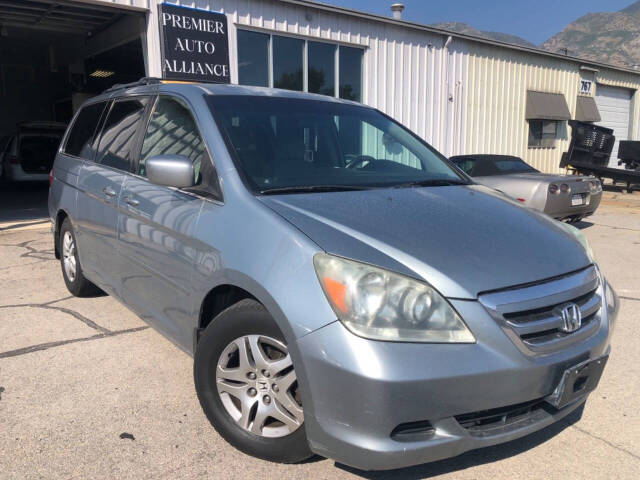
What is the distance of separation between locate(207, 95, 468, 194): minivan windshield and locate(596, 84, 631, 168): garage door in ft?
61.9

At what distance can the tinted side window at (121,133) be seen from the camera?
3746 mm

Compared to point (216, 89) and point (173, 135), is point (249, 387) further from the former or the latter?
point (216, 89)

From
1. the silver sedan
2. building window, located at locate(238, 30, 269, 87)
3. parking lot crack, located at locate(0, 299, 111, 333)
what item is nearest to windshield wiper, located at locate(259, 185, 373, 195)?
parking lot crack, located at locate(0, 299, 111, 333)

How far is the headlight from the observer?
77.9 inches

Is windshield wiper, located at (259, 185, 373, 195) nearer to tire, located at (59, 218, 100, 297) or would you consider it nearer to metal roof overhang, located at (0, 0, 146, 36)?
tire, located at (59, 218, 100, 297)

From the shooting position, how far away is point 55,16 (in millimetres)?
12250

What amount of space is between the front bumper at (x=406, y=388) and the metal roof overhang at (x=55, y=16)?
10313mm

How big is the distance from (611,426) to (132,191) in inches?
120

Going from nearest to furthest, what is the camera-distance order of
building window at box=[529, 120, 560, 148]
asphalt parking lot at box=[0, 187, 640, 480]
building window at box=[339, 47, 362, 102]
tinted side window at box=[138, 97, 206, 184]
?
asphalt parking lot at box=[0, 187, 640, 480]
tinted side window at box=[138, 97, 206, 184]
building window at box=[339, 47, 362, 102]
building window at box=[529, 120, 560, 148]

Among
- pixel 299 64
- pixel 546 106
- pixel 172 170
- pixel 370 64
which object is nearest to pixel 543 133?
pixel 546 106

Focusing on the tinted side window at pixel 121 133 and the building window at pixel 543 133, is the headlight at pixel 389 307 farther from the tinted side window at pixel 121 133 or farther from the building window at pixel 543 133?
the building window at pixel 543 133

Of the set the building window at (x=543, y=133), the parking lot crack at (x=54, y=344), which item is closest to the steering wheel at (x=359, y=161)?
the parking lot crack at (x=54, y=344)

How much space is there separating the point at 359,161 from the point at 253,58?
25.5ft

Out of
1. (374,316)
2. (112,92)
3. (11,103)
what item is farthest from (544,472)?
(11,103)
